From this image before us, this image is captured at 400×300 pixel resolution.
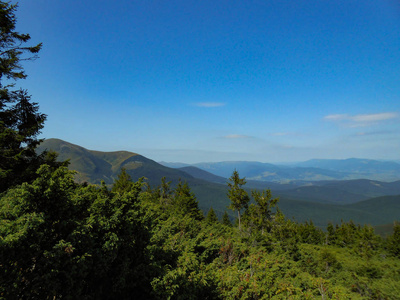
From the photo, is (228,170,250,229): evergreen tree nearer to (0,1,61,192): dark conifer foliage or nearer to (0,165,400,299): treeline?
(0,165,400,299): treeline

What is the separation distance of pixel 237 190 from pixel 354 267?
17548mm

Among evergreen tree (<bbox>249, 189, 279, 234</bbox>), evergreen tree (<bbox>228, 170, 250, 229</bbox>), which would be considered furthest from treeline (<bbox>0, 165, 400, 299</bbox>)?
evergreen tree (<bbox>228, 170, 250, 229</bbox>)

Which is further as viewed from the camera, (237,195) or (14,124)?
(237,195)

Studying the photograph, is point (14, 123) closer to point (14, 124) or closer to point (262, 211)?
point (14, 124)

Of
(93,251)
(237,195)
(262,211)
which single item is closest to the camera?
(93,251)

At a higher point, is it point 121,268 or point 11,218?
point 11,218

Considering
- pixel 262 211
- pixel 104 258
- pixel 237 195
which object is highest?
pixel 104 258

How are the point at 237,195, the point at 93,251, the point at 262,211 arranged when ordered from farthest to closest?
the point at 237,195
the point at 262,211
the point at 93,251

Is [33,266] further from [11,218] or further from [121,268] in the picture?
[121,268]

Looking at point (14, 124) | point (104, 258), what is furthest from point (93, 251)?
point (14, 124)

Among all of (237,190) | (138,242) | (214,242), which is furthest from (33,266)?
(237,190)

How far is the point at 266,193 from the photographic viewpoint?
103 feet

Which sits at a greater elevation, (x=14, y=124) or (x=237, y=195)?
(x=14, y=124)

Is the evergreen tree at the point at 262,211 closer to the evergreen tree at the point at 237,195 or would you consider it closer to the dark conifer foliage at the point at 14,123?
the evergreen tree at the point at 237,195
